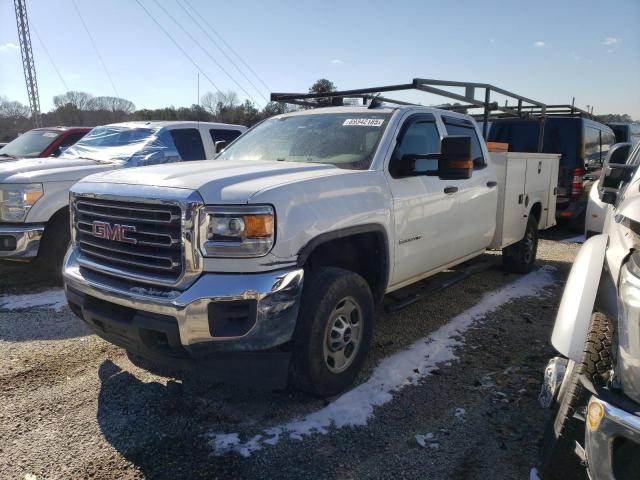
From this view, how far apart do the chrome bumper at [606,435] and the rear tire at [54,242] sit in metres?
5.43

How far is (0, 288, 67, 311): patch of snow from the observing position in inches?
200

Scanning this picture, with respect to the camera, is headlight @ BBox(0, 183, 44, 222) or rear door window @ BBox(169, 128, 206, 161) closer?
headlight @ BBox(0, 183, 44, 222)

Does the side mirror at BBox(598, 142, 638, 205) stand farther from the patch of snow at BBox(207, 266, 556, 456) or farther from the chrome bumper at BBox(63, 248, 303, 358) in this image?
the chrome bumper at BBox(63, 248, 303, 358)

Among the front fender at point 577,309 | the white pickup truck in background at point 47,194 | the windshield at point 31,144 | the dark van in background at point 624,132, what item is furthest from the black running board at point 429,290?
the dark van in background at point 624,132

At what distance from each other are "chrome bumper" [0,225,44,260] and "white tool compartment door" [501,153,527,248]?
17.1 ft

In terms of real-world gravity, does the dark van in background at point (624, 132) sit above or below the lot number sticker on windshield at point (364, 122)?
above

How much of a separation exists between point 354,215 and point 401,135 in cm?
106

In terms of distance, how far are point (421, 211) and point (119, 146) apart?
15.6ft

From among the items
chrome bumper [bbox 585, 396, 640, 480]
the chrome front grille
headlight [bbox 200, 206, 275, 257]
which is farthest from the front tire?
chrome bumper [bbox 585, 396, 640, 480]

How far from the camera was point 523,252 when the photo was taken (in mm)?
6582

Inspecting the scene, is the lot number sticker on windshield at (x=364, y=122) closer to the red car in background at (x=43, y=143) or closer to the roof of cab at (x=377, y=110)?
the roof of cab at (x=377, y=110)

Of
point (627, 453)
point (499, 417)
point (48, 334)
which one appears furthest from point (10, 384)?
point (627, 453)

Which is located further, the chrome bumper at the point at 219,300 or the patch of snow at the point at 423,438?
the patch of snow at the point at 423,438

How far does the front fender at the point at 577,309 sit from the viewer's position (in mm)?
2246
